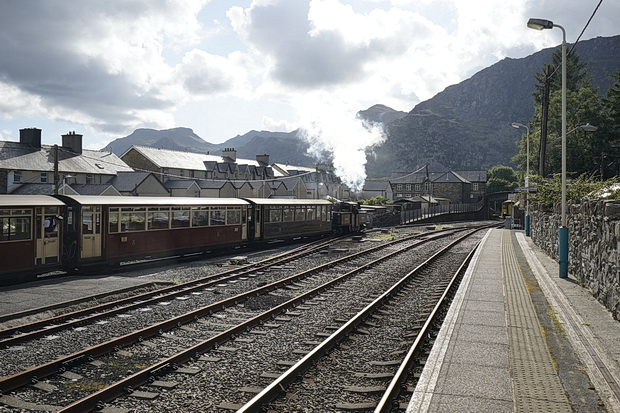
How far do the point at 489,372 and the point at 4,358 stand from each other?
25.0ft

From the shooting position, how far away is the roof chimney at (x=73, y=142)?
6006 centimetres

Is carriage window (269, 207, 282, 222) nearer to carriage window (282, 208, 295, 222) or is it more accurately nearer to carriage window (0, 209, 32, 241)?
carriage window (282, 208, 295, 222)

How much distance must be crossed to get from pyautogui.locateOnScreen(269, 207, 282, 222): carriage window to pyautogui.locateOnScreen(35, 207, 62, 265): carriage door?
13838 mm

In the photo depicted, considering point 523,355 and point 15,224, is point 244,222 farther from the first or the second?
point 523,355

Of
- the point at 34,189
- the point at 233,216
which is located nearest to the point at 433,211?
the point at 34,189

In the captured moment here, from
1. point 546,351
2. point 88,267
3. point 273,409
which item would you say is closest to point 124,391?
point 273,409

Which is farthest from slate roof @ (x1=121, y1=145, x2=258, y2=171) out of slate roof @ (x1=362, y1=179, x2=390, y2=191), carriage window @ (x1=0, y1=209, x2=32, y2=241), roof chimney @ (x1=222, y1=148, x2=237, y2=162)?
carriage window @ (x1=0, y1=209, x2=32, y2=241)

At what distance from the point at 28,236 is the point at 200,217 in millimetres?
8558

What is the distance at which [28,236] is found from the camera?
630 inches

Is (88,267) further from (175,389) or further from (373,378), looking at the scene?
(373,378)

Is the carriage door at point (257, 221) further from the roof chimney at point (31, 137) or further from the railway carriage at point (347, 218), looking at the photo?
the roof chimney at point (31, 137)

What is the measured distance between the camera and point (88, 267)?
61.0 feet

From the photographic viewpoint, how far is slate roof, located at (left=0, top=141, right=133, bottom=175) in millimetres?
50847

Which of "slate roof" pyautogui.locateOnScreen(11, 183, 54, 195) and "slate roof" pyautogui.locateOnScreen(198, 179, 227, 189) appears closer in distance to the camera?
"slate roof" pyautogui.locateOnScreen(11, 183, 54, 195)
